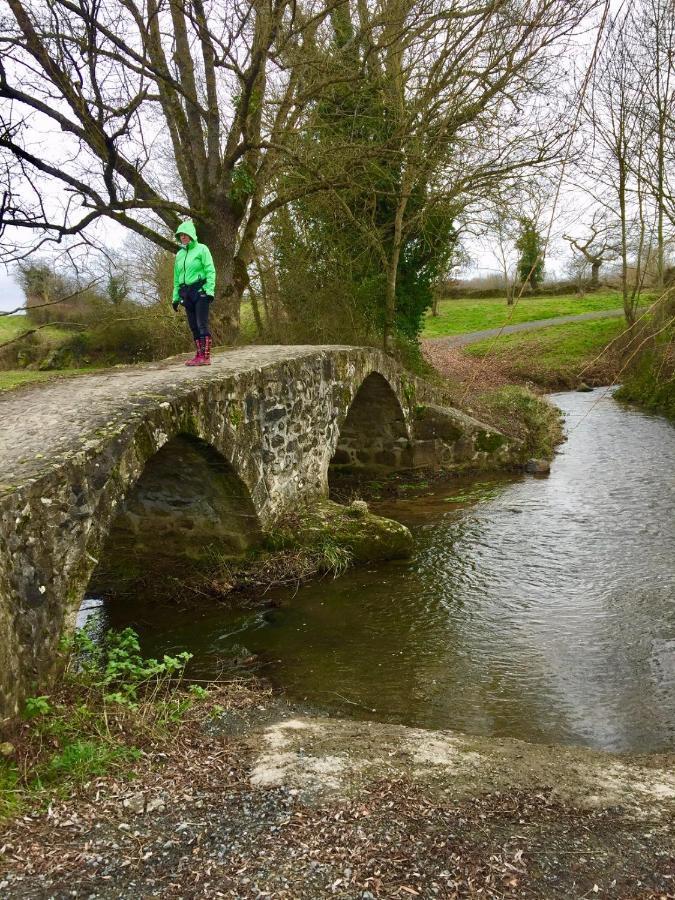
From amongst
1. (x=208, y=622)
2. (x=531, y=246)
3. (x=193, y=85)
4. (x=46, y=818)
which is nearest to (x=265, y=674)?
(x=208, y=622)

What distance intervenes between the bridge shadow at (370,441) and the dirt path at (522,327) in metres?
14.0

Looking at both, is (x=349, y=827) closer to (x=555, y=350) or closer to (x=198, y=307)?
(x=198, y=307)

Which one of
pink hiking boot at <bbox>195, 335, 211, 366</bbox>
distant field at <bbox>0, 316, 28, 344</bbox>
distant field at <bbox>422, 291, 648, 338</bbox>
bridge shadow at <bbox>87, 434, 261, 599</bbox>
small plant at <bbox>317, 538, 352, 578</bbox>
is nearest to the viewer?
bridge shadow at <bbox>87, 434, 261, 599</bbox>

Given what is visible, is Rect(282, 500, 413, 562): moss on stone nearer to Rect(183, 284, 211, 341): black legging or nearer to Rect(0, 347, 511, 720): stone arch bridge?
Rect(0, 347, 511, 720): stone arch bridge

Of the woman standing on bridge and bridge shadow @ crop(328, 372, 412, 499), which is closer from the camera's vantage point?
the woman standing on bridge

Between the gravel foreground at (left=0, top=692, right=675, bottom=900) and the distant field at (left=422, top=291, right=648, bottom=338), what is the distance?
27986mm

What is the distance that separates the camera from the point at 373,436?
14.4 meters

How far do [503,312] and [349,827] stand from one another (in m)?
32.9

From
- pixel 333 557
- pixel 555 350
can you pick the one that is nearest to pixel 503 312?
pixel 555 350

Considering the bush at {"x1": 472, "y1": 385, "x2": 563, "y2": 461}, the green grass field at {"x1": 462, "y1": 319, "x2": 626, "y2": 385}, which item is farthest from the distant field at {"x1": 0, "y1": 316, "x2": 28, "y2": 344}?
the green grass field at {"x1": 462, "y1": 319, "x2": 626, "y2": 385}

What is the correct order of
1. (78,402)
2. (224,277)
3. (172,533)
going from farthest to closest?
(224,277), (172,533), (78,402)

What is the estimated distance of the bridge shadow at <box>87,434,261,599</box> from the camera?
866cm

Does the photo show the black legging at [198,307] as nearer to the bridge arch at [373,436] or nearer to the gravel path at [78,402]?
the gravel path at [78,402]

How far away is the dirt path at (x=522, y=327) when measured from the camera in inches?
1125
